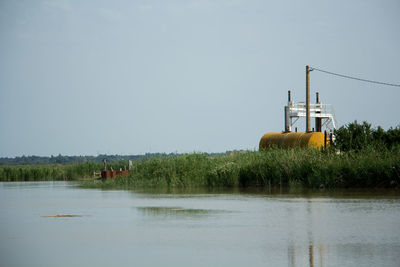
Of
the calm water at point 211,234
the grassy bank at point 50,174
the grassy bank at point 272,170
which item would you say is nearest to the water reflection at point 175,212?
the calm water at point 211,234

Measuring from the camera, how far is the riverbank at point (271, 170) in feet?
76.1

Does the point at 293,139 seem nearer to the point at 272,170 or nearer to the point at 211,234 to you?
the point at 272,170

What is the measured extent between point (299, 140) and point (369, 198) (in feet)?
59.9

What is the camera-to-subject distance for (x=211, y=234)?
11.5m

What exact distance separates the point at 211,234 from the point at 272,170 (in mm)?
15193

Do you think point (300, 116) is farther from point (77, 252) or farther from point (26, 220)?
point (77, 252)

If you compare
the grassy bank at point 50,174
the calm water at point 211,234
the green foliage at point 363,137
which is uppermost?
the green foliage at point 363,137

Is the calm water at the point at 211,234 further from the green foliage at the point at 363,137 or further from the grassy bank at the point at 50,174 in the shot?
the grassy bank at the point at 50,174

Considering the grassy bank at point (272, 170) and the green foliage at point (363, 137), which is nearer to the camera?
the grassy bank at point (272, 170)

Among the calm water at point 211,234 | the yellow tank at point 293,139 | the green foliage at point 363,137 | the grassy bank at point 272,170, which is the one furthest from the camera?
the yellow tank at point 293,139

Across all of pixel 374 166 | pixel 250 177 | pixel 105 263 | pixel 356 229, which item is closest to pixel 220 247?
pixel 105 263

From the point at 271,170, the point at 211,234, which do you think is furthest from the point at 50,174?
the point at 211,234

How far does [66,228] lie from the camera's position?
1296 cm

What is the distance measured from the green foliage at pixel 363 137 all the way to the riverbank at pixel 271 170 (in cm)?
194
